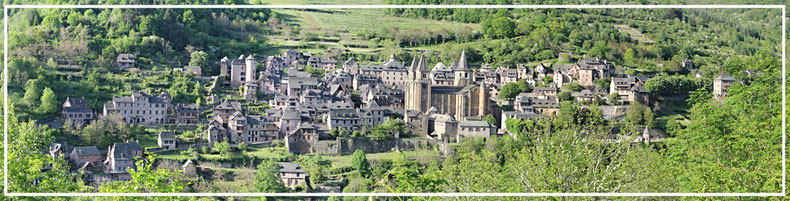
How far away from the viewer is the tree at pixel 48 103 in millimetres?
22936

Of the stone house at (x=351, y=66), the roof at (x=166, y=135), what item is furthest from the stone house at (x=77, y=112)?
the stone house at (x=351, y=66)

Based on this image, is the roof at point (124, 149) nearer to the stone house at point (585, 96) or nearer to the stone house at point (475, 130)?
the stone house at point (475, 130)

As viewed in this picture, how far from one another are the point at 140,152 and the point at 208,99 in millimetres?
6995

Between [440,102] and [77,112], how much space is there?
10.8m

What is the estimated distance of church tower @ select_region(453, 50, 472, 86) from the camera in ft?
96.7

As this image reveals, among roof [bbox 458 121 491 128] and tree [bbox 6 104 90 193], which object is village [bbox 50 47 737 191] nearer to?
roof [bbox 458 121 491 128]

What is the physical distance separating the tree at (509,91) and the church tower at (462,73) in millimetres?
1312

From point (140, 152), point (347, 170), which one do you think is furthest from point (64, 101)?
point (347, 170)

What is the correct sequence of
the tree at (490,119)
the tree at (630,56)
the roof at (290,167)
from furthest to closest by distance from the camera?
the tree at (630,56) → the tree at (490,119) → the roof at (290,167)

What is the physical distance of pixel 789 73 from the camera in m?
11.0

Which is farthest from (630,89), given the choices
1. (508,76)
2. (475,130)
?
(475,130)

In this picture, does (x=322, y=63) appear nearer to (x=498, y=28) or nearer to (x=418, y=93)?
(x=418, y=93)

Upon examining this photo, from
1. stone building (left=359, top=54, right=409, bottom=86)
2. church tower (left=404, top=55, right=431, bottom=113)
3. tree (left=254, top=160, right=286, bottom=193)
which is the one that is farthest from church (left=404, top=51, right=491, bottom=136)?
tree (left=254, top=160, right=286, bottom=193)

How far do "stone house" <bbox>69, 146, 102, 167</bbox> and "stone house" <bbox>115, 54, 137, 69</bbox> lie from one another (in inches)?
396
